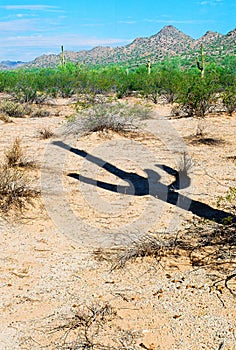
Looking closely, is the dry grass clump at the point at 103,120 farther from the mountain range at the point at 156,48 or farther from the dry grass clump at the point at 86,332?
the mountain range at the point at 156,48

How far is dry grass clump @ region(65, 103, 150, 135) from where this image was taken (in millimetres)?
13195

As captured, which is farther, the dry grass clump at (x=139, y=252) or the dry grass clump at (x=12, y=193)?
the dry grass clump at (x=12, y=193)

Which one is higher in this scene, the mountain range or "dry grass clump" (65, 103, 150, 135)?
the mountain range

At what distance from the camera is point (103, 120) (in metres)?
13.3

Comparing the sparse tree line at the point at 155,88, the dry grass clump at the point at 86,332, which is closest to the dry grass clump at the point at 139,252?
the dry grass clump at the point at 86,332

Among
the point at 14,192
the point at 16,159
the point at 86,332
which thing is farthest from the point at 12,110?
the point at 86,332

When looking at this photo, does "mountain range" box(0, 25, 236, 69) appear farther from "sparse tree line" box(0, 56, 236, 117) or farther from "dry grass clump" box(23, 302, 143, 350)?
"dry grass clump" box(23, 302, 143, 350)

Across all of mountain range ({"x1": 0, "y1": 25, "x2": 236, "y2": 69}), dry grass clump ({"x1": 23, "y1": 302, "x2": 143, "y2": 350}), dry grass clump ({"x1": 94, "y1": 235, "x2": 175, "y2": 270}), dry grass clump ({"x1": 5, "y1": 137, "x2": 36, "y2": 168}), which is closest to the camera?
dry grass clump ({"x1": 23, "y1": 302, "x2": 143, "y2": 350})

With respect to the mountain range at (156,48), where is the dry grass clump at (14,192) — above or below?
below

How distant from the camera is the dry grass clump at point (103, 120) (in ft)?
43.3

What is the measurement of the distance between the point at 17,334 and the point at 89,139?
942 centimetres

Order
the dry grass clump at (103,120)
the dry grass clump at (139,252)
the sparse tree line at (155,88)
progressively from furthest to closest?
1. the sparse tree line at (155,88)
2. the dry grass clump at (103,120)
3. the dry grass clump at (139,252)

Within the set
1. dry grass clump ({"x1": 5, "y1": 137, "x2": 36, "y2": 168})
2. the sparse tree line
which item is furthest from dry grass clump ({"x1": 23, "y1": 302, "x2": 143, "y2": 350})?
the sparse tree line

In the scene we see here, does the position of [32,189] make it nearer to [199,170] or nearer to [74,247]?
[74,247]
